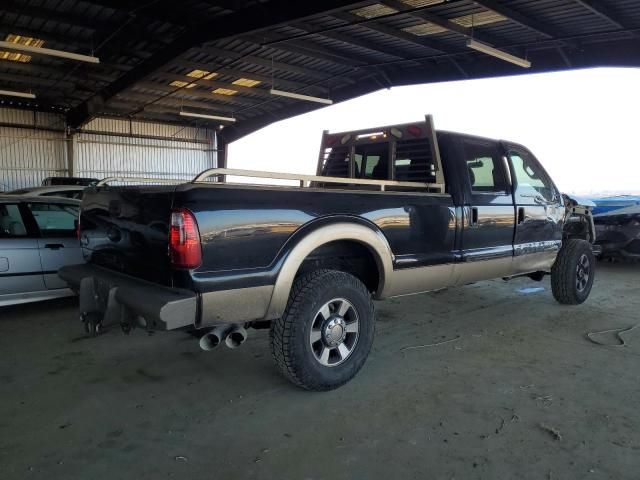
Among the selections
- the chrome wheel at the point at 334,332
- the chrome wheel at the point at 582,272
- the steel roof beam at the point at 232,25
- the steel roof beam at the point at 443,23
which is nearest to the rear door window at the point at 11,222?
the chrome wheel at the point at 334,332

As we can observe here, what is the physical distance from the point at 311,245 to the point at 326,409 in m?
1.08

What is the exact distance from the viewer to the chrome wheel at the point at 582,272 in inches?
234

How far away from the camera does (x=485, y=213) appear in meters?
4.57

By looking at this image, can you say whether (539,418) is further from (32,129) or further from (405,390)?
(32,129)

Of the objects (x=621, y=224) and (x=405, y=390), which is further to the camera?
(x=621, y=224)

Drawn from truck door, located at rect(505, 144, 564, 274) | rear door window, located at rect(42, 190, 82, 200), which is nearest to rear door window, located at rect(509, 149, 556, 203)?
truck door, located at rect(505, 144, 564, 274)

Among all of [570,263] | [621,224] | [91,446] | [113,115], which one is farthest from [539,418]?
[113,115]

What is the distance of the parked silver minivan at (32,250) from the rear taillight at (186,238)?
300 cm

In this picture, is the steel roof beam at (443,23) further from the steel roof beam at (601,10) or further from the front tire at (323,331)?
Result: the front tire at (323,331)

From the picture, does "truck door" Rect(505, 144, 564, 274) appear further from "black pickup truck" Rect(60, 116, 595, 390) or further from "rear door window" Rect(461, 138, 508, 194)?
"rear door window" Rect(461, 138, 508, 194)

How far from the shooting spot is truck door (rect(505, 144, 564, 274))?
5.03 meters

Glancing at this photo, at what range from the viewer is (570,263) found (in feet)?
18.9

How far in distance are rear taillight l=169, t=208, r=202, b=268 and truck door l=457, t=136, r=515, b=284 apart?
2518mm

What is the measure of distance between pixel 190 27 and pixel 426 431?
12.0 m
